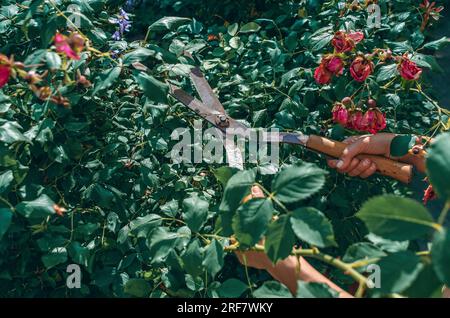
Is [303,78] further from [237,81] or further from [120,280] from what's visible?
[120,280]

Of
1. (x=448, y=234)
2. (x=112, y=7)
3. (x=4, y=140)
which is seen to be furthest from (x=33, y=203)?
(x=112, y=7)

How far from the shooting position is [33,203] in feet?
5.15

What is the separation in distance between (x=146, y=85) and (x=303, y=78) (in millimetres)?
793

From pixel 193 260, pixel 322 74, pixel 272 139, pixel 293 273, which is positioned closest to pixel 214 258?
pixel 193 260

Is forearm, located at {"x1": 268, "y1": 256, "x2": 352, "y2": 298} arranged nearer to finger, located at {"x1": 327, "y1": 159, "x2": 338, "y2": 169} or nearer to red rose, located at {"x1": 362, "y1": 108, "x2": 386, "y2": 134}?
finger, located at {"x1": 327, "y1": 159, "x2": 338, "y2": 169}

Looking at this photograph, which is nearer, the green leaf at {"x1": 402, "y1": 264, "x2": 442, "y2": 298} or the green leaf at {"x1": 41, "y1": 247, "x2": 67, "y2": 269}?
the green leaf at {"x1": 402, "y1": 264, "x2": 442, "y2": 298}

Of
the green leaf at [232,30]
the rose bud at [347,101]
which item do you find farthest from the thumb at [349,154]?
the green leaf at [232,30]

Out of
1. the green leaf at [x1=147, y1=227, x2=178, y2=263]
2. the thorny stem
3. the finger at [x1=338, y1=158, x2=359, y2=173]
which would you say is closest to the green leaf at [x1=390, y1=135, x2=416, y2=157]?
the finger at [x1=338, y1=158, x2=359, y2=173]

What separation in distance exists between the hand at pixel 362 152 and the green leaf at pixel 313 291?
68cm

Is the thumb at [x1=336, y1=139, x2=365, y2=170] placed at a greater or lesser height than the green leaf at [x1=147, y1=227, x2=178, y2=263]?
greater

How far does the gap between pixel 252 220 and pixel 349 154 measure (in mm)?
660

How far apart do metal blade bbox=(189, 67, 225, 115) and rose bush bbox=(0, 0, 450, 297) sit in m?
0.07

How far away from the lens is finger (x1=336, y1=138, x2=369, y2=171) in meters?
1.80

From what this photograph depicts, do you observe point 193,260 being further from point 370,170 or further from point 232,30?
point 232,30
